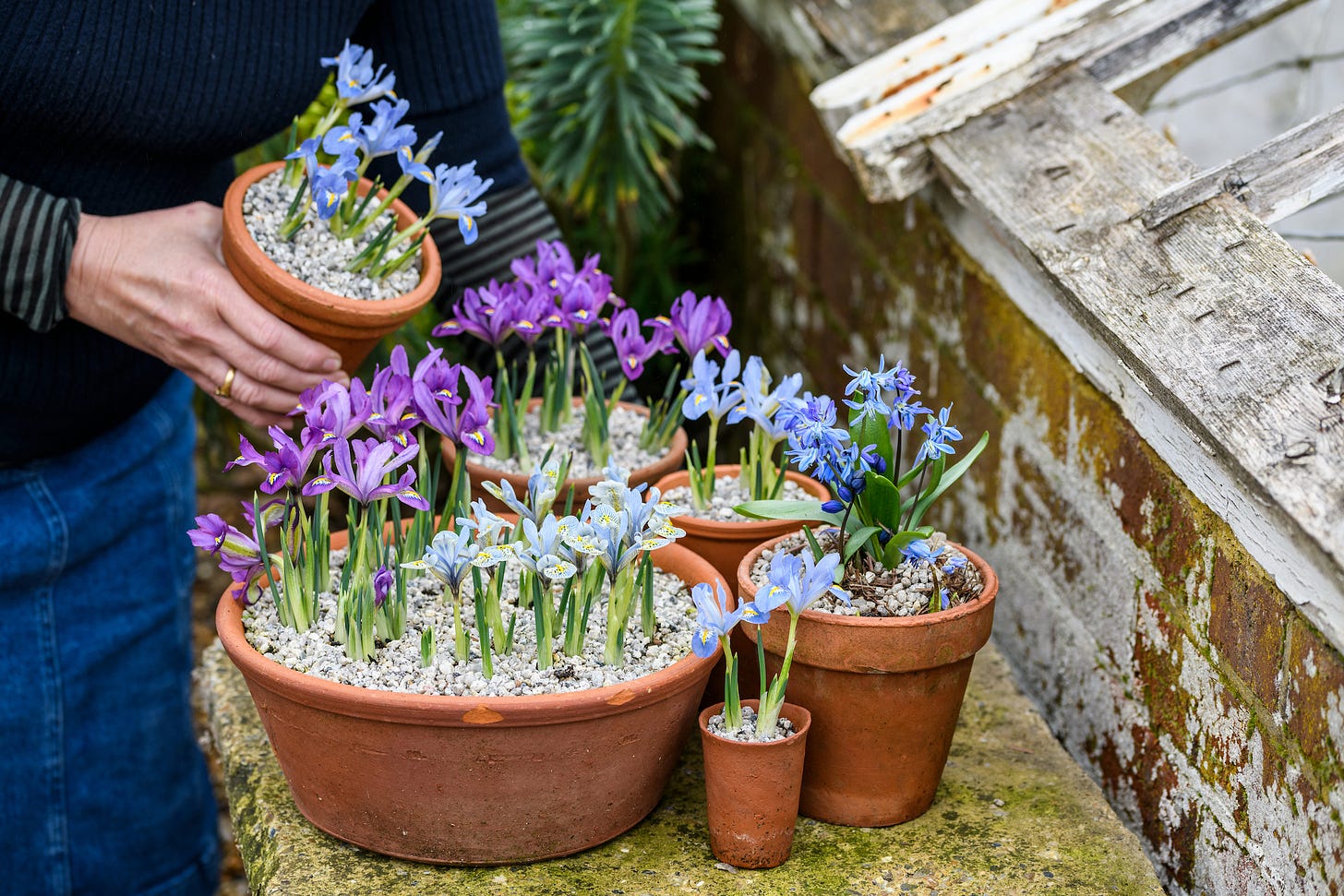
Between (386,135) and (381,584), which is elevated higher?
(386,135)

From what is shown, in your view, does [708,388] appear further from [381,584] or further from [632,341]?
[381,584]

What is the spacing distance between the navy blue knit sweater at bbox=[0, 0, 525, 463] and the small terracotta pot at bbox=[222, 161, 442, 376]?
0.45 ft

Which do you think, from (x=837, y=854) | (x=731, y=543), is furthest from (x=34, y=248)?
(x=837, y=854)

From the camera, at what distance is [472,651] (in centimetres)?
151

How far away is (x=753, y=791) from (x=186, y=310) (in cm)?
90

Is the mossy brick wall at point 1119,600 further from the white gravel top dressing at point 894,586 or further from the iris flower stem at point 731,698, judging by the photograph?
the iris flower stem at point 731,698

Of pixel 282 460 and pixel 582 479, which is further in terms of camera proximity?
pixel 582 479

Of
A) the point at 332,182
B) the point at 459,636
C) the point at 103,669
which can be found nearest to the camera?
the point at 459,636

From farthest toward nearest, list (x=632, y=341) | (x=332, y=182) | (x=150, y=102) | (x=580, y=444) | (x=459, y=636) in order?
(x=580, y=444) → (x=632, y=341) → (x=150, y=102) → (x=332, y=182) → (x=459, y=636)

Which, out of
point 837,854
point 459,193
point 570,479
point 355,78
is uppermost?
point 355,78

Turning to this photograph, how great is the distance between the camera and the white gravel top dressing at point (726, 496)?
1765 millimetres

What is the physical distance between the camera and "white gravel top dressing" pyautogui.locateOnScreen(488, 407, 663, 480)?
6.23ft

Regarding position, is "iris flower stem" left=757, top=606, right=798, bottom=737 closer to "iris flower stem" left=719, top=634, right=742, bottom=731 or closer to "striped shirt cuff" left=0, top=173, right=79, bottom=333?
"iris flower stem" left=719, top=634, right=742, bottom=731

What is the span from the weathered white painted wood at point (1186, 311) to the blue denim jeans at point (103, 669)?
135 centimetres
